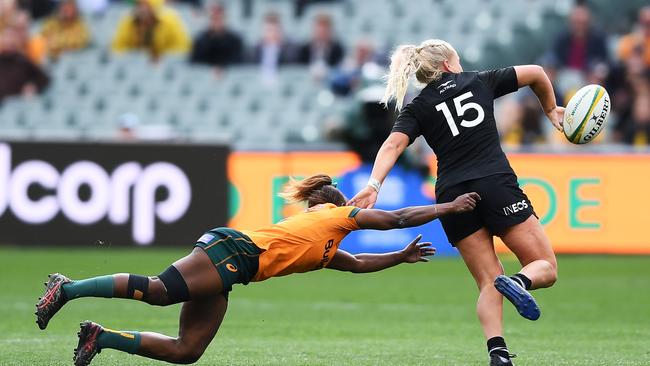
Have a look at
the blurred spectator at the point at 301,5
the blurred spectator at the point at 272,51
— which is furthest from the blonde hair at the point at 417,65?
the blurred spectator at the point at 301,5

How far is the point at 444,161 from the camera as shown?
8156 mm

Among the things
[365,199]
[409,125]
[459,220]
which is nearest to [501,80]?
[409,125]

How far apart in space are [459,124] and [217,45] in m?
13.6

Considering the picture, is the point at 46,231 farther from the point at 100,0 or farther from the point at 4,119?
the point at 100,0

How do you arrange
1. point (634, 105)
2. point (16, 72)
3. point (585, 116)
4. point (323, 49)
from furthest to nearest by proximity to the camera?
point (323, 49) → point (16, 72) → point (634, 105) → point (585, 116)

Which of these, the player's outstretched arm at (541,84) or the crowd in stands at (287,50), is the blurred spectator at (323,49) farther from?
the player's outstretched arm at (541,84)

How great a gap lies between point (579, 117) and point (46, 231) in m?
10.6

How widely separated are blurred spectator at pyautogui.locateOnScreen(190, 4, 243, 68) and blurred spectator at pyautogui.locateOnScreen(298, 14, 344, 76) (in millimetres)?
1229

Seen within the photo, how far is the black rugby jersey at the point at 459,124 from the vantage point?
Result: 8.05 m

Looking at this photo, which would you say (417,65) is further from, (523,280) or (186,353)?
(186,353)

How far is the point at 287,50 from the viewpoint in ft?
70.4

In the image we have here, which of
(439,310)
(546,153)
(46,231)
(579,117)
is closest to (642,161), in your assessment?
(546,153)

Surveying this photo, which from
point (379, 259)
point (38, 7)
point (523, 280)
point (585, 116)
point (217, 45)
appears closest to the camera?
point (523, 280)

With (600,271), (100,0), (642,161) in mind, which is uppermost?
(100,0)
